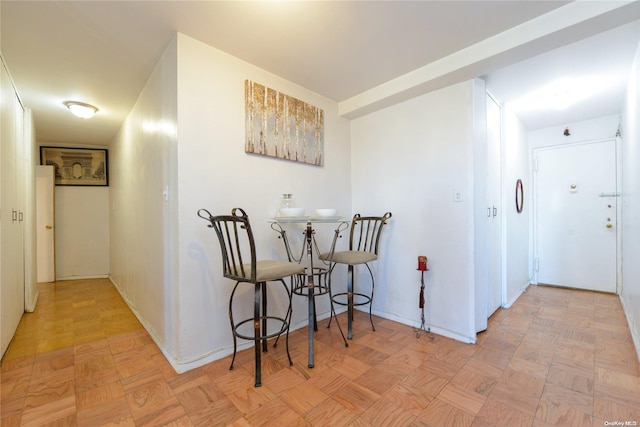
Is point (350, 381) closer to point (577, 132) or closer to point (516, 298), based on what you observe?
point (516, 298)

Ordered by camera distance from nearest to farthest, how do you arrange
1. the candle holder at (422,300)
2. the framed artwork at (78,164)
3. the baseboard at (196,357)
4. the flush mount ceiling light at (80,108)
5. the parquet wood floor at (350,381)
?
the parquet wood floor at (350,381), the baseboard at (196,357), the candle holder at (422,300), the flush mount ceiling light at (80,108), the framed artwork at (78,164)

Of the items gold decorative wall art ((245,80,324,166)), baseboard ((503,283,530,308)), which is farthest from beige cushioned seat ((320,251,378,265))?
baseboard ((503,283,530,308))

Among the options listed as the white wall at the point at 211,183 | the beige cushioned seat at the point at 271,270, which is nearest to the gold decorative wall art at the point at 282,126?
the white wall at the point at 211,183

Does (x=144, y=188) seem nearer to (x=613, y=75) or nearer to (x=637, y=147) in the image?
(x=637, y=147)

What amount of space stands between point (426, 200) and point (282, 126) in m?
1.45

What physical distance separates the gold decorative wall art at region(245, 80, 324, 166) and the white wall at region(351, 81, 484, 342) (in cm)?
62

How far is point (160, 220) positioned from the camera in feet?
7.00

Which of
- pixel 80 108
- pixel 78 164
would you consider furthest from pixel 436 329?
pixel 78 164

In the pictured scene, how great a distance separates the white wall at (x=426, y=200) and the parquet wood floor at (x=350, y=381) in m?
0.31

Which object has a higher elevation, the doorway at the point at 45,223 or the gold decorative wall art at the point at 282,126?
the gold decorative wall art at the point at 282,126

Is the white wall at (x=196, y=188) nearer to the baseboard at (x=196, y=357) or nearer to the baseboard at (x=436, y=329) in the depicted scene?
the baseboard at (x=196, y=357)

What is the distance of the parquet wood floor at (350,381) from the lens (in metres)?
1.42

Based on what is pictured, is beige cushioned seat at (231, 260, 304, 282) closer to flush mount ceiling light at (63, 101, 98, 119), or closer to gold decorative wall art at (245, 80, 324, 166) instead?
gold decorative wall art at (245, 80, 324, 166)

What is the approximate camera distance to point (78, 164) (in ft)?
15.6
